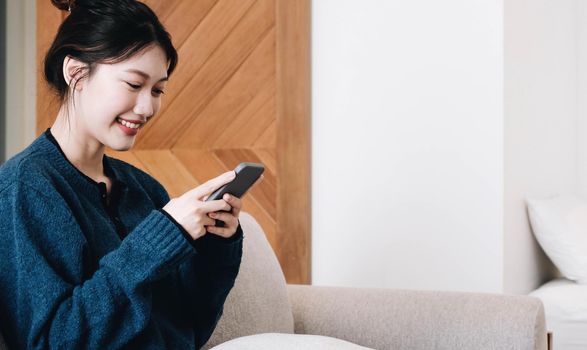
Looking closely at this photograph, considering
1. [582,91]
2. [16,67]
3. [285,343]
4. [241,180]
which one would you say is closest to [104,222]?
[241,180]

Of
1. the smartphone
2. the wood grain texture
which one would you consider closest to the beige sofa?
the smartphone

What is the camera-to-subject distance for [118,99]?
4.37 feet

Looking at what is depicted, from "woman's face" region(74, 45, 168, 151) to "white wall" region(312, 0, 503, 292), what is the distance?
55.2 inches

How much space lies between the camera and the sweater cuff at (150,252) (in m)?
1.19

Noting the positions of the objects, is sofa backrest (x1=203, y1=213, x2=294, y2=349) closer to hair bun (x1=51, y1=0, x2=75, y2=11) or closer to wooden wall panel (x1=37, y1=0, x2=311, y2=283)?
hair bun (x1=51, y1=0, x2=75, y2=11)

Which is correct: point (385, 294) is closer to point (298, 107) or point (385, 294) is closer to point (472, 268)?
point (472, 268)

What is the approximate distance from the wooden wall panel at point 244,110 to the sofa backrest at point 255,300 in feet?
2.88

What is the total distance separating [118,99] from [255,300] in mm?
616

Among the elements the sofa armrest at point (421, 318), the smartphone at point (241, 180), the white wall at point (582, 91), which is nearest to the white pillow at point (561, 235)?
the white wall at point (582, 91)

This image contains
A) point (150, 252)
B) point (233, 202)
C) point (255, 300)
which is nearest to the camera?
point (150, 252)

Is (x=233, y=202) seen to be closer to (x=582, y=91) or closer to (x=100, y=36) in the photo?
(x=100, y=36)

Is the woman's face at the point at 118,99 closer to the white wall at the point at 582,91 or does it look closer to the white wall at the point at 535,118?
the white wall at the point at 535,118

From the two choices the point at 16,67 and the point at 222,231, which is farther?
the point at 16,67

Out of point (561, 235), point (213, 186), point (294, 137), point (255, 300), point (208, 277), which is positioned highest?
point (213, 186)
